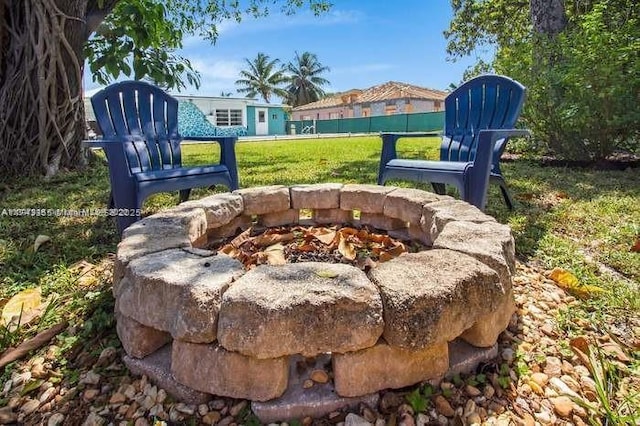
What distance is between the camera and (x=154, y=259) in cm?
122

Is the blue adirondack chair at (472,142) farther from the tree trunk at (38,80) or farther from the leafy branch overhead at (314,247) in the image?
the tree trunk at (38,80)

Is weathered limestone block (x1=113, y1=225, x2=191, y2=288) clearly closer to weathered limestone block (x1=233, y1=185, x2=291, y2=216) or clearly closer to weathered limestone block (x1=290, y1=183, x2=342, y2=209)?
weathered limestone block (x1=233, y1=185, x2=291, y2=216)

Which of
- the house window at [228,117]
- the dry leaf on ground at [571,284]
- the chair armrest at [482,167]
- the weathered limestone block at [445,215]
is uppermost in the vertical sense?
the house window at [228,117]

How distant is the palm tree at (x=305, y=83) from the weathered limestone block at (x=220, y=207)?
34.8 meters

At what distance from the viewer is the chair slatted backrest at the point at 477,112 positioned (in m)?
2.76

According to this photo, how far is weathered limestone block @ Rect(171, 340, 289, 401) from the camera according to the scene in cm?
99

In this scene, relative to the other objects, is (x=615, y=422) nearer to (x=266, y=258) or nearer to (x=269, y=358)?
(x=269, y=358)

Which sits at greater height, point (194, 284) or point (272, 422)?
point (194, 284)

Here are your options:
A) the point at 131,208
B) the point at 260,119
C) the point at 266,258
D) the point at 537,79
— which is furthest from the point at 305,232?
the point at 260,119

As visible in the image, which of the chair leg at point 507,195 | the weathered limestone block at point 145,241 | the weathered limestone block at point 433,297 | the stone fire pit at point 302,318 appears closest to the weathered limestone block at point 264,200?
the weathered limestone block at point 145,241

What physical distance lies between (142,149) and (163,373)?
2.07m

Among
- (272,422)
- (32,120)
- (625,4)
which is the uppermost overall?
(625,4)

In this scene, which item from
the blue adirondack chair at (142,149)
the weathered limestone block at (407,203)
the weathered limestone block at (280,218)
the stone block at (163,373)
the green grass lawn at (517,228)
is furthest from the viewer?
the weathered limestone block at (280,218)

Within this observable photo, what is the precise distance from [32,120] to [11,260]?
3080 mm
